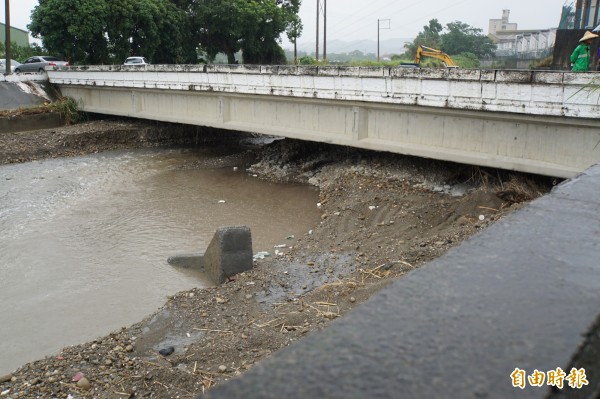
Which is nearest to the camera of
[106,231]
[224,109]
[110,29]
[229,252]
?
[229,252]

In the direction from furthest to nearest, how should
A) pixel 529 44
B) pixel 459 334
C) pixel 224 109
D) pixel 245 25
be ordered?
pixel 529 44, pixel 245 25, pixel 224 109, pixel 459 334

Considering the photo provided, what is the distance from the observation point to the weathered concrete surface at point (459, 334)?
1.23 m

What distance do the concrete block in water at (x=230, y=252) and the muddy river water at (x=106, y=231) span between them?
0.51 meters

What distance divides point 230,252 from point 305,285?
1251mm

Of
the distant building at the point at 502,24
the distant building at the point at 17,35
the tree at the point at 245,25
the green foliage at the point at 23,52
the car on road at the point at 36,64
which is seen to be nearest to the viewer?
the car on road at the point at 36,64

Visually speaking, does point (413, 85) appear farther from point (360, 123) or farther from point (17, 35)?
point (17, 35)

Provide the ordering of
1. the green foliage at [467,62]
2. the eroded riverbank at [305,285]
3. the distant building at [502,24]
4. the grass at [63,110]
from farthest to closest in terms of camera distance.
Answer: the distant building at [502,24] → the green foliage at [467,62] → the grass at [63,110] → the eroded riverbank at [305,285]

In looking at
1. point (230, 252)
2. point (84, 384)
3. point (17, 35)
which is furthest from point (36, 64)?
point (84, 384)

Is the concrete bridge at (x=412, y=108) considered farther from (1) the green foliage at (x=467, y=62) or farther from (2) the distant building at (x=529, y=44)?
(1) the green foliage at (x=467, y=62)

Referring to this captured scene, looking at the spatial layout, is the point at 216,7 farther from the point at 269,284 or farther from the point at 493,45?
the point at 493,45

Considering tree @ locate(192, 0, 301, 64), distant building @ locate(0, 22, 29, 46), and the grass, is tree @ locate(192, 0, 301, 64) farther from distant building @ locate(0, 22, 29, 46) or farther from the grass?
distant building @ locate(0, 22, 29, 46)

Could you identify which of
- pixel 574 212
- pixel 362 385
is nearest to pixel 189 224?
pixel 574 212

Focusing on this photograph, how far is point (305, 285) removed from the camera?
7.39m

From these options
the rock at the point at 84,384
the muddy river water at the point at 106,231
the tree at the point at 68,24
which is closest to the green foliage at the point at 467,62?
the tree at the point at 68,24
